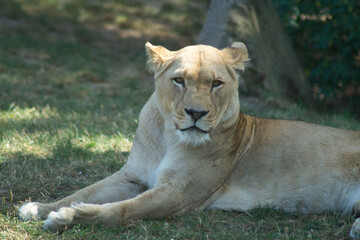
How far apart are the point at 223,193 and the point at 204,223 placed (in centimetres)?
38

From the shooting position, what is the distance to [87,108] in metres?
6.39

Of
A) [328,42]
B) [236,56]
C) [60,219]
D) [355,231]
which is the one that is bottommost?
[60,219]

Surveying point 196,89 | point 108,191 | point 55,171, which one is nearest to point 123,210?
point 108,191

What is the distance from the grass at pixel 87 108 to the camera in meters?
3.47

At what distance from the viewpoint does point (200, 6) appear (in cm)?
1294

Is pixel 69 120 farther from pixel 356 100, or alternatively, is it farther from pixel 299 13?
pixel 356 100

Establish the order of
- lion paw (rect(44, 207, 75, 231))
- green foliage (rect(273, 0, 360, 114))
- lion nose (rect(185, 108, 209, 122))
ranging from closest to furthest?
lion paw (rect(44, 207, 75, 231))
lion nose (rect(185, 108, 209, 122))
green foliage (rect(273, 0, 360, 114))

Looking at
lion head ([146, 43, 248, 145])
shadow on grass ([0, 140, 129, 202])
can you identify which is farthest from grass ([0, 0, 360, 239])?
lion head ([146, 43, 248, 145])

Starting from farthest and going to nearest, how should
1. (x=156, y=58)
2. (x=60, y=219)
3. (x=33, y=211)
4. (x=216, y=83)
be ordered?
(x=156, y=58)
(x=216, y=83)
(x=33, y=211)
(x=60, y=219)

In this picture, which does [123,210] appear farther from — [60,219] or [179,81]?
[179,81]

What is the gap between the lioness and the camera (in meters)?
3.51

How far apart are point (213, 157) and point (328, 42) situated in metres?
4.03

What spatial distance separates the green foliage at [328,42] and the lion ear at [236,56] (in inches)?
129

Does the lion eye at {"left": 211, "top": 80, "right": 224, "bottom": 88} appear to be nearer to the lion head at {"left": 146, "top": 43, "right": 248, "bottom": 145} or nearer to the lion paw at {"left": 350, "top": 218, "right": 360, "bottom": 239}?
the lion head at {"left": 146, "top": 43, "right": 248, "bottom": 145}
